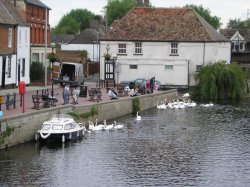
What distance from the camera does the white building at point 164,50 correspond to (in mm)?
85125

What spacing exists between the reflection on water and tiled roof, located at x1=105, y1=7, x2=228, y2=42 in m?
30.4

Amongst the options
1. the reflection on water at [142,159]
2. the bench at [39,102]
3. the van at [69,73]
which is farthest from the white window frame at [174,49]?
the bench at [39,102]

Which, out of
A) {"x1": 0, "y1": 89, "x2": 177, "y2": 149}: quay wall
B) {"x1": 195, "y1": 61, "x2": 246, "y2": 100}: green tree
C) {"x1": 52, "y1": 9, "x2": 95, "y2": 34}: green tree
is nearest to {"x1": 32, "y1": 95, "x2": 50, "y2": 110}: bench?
{"x1": 0, "y1": 89, "x2": 177, "y2": 149}: quay wall

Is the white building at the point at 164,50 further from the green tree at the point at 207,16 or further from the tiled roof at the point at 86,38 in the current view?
the green tree at the point at 207,16

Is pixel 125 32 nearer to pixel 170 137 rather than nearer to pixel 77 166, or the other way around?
pixel 170 137

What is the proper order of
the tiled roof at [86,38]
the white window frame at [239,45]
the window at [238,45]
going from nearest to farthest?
the window at [238,45]
the white window frame at [239,45]
the tiled roof at [86,38]

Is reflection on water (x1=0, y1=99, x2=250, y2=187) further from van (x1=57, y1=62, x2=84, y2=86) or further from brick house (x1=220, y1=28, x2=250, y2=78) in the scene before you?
brick house (x1=220, y1=28, x2=250, y2=78)

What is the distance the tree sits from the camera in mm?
165125

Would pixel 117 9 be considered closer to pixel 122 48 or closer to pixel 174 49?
pixel 122 48

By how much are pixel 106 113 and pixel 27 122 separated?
1498 centimetres

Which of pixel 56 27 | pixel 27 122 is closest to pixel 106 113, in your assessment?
pixel 27 122

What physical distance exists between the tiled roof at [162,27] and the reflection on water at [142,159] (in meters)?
30.4

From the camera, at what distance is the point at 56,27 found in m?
195

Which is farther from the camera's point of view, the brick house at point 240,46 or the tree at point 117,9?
the tree at point 117,9
